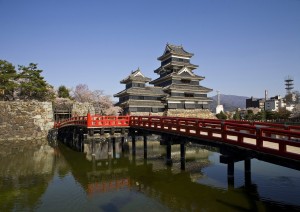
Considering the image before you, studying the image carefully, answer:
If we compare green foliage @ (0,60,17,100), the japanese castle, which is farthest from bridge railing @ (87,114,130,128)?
green foliage @ (0,60,17,100)

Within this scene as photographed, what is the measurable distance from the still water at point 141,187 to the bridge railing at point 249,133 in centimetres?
224

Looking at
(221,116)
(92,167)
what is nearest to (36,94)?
(92,167)

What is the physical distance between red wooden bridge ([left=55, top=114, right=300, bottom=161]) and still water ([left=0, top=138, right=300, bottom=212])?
7.26 feet

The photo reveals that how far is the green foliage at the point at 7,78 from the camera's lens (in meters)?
39.3

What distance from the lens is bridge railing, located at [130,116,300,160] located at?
30.2 feet

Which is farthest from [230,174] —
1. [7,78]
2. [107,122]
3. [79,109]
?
[7,78]

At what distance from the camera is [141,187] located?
43.2ft

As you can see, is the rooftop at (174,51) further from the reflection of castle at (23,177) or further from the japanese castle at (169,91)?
the reflection of castle at (23,177)

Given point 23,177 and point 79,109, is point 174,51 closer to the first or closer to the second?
point 79,109

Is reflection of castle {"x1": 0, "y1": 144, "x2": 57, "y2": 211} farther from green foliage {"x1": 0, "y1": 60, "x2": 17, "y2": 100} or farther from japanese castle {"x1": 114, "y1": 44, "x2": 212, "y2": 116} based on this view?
japanese castle {"x1": 114, "y1": 44, "x2": 212, "y2": 116}

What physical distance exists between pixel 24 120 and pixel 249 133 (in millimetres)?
33171

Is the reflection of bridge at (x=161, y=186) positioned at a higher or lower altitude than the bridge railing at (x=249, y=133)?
lower

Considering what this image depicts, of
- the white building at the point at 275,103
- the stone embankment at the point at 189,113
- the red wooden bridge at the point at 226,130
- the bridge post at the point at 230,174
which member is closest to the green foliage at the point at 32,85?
the red wooden bridge at the point at 226,130

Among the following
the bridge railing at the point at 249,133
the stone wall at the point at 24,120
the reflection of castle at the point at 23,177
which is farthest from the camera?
the stone wall at the point at 24,120
